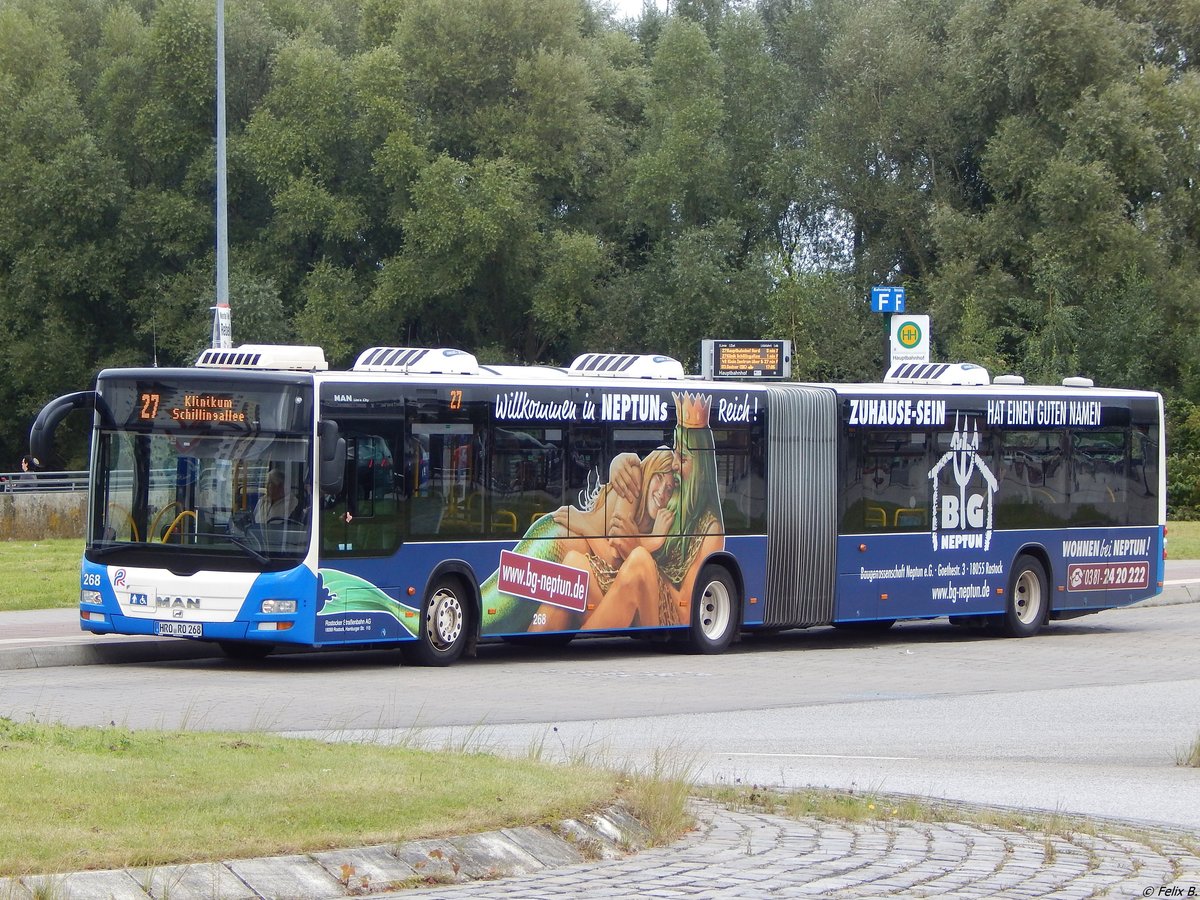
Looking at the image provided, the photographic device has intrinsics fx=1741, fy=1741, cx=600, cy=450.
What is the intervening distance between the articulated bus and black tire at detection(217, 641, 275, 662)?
3 centimetres

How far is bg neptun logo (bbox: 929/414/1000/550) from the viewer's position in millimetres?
21906

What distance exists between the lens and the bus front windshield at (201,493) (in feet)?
53.3

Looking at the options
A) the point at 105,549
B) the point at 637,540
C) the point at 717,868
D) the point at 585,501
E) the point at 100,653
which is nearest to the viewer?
the point at 717,868

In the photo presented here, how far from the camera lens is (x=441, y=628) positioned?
17.4 metres

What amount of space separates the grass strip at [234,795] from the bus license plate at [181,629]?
21.7 feet

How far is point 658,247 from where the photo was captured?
53.8 metres

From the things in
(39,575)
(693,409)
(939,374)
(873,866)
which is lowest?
(873,866)

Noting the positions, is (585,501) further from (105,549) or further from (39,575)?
(39,575)

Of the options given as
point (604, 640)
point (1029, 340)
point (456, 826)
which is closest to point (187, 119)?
point (1029, 340)

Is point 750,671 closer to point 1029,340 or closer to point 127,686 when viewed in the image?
point 127,686

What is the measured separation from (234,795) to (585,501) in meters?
11.2

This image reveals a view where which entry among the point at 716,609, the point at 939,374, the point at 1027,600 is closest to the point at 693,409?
the point at 716,609

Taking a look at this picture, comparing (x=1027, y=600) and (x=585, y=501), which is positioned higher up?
(x=585, y=501)

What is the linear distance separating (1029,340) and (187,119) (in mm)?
26247
